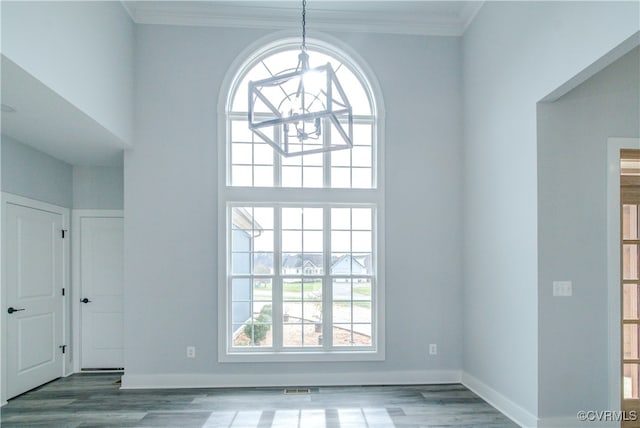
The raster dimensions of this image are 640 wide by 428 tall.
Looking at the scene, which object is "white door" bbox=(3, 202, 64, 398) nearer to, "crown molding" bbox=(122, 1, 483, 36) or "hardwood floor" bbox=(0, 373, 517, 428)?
"hardwood floor" bbox=(0, 373, 517, 428)

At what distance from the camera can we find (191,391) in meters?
4.26

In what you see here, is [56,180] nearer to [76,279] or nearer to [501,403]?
[76,279]

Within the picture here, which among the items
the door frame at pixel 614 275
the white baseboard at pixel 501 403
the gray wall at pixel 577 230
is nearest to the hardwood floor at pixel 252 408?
the white baseboard at pixel 501 403

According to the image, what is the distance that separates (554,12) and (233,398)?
414 centimetres

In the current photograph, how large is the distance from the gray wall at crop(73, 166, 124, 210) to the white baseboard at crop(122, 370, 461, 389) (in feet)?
6.67

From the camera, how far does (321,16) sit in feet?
14.9

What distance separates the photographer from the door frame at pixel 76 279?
16.5 ft

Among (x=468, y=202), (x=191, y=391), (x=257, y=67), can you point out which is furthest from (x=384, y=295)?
(x=257, y=67)

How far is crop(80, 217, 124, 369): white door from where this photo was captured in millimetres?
5059

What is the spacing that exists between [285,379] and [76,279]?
9.01 feet

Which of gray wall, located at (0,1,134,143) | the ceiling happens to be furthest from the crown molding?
gray wall, located at (0,1,134,143)

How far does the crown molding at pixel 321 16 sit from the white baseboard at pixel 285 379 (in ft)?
12.0

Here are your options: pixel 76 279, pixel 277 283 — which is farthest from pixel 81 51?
pixel 76 279

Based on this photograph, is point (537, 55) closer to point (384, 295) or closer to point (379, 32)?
point (379, 32)
